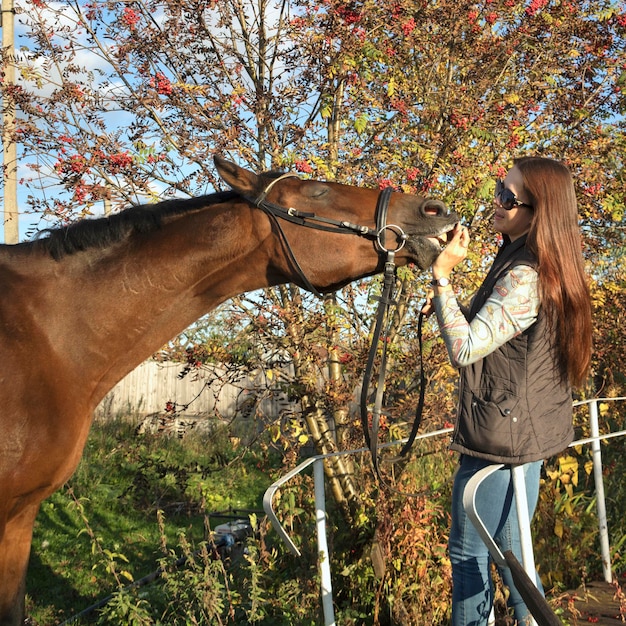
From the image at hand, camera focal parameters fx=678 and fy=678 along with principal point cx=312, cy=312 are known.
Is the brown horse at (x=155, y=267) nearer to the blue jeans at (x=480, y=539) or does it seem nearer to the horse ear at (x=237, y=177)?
the horse ear at (x=237, y=177)

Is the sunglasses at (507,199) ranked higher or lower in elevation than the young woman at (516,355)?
higher

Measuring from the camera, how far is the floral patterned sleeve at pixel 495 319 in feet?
7.67

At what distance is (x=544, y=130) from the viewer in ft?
17.4

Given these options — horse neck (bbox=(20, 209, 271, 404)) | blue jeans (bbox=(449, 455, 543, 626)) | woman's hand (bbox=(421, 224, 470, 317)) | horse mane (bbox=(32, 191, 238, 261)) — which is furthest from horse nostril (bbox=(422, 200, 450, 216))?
blue jeans (bbox=(449, 455, 543, 626))

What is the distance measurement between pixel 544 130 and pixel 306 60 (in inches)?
76.6

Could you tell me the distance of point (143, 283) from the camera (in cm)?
296

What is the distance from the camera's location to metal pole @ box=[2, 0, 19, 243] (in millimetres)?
4934

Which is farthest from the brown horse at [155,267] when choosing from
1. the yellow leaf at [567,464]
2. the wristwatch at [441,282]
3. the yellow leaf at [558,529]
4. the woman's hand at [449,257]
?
the yellow leaf at [567,464]

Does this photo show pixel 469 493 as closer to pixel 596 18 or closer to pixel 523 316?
pixel 523 316

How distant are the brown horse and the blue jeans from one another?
92 cm

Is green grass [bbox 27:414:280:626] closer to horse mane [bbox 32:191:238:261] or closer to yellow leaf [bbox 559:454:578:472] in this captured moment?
horse mane [bbox 32:191:238:261]

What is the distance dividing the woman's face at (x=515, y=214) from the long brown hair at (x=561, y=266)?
0.21 ft

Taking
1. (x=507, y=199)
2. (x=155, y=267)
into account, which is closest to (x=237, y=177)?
(x=155, y=267)

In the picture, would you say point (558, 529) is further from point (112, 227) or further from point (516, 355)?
point (112, 227)
